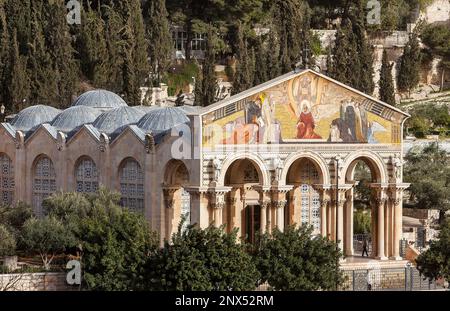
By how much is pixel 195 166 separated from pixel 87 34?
34.4 meters

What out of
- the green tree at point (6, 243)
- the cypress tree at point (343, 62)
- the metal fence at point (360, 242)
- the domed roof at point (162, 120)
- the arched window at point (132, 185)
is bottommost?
the metal fence at point (360, 242)

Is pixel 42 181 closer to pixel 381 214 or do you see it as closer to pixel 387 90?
pixel 381 214

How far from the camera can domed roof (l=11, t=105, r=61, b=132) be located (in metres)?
70.8

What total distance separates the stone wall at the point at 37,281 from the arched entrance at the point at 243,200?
1050cm

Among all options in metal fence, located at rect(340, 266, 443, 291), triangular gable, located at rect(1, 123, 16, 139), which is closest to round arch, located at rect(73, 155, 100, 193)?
triangular gable, located at rect(1, 123, 16, 139)

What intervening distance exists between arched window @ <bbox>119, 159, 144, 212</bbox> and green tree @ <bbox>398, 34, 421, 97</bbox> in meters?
52.1

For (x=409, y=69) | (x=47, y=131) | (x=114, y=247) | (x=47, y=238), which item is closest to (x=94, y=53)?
(x=47, y=131)

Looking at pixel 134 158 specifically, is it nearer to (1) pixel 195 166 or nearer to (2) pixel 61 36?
(1) pixel 195 166

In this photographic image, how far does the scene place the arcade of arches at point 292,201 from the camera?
2453 inches

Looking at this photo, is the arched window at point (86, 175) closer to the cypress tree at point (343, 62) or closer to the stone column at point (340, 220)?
the stone column at point (340, 220)

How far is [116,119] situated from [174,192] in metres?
5.46

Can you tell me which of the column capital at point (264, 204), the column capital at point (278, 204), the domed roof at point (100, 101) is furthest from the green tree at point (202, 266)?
the domed roof at point (100, 101)

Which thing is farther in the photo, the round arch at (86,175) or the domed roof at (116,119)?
the domed roof at (116,119)

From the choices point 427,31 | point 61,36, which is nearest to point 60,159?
point 61,36
